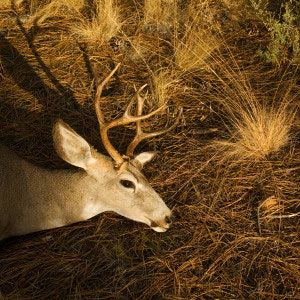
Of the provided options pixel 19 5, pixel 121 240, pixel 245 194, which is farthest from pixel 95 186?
pixel 19 5

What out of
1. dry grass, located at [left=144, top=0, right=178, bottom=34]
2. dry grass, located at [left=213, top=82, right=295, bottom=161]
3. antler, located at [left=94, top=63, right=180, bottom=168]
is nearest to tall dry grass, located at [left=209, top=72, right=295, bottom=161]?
dry grass, located at [left=213, top=82, right=295, bottom=161]

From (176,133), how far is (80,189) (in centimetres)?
131

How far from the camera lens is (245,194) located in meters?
4.48

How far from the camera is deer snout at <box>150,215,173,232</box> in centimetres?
410

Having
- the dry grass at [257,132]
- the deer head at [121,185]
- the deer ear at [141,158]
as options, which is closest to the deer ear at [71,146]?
the deer head at [121,185]

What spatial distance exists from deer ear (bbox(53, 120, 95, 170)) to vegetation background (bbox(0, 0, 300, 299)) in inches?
22.1

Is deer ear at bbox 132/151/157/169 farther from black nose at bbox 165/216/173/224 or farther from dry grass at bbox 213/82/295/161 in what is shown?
dry grass at bbox 213/82/295/161

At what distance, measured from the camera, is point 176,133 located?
16.8 ft

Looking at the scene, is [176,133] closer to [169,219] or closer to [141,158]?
[141,158]

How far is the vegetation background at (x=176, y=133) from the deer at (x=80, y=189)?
0.16 metres

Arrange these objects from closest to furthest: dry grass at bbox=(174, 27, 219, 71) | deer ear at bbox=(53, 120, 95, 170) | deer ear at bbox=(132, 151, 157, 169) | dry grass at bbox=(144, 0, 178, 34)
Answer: deer ear at bbox=(53, 120, 95, 170), deer ear at bbox=(132, 151, 157, 169), dry grass at bbox=(174, 27, 219, 71), dry grass at bbox=(144, 0, 178, 34)

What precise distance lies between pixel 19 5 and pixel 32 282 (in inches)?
149

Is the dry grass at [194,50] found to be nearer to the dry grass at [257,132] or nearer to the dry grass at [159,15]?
the dry grass at [159,15]

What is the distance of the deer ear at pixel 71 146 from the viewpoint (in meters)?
3.89
